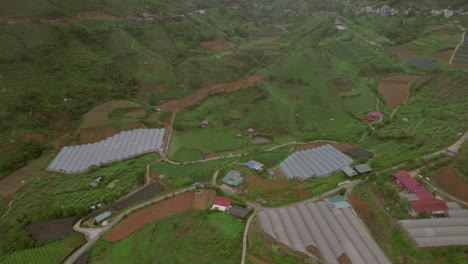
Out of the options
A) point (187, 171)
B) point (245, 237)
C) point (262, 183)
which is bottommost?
point (187, 171)

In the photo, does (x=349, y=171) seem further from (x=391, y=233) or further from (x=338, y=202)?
(x=391, y=233)

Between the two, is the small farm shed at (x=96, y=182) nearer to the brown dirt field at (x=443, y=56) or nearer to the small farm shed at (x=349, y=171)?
the small farm shed at (x=349, y=171)

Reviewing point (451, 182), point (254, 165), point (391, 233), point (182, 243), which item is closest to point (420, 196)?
point (451, 182)

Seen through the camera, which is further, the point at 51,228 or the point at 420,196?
the point at 51,228

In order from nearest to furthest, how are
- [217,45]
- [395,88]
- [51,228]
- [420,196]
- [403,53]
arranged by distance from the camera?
[420,196]
[51,228]
[395,88]
[403,53]
[217,45]

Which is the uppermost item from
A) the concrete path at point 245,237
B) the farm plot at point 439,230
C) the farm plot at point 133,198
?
the farm plot at point 439,230

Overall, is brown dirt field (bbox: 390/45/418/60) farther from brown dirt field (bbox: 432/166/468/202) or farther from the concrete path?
the concrete path

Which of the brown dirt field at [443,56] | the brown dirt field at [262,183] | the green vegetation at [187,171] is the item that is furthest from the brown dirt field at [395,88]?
the green vegetation at [187,171]

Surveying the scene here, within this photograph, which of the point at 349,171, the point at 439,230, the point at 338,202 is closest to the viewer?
the point at 439,230
